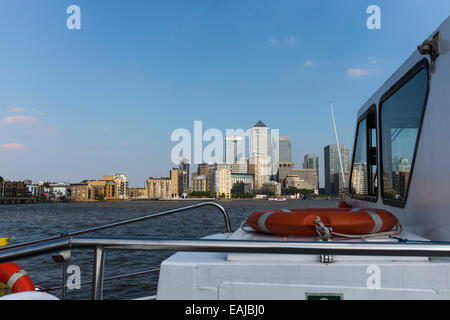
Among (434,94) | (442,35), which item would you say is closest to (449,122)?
(434,94)

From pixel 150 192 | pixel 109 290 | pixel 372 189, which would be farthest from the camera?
pixel 150 192

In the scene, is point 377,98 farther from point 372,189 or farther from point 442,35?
point 442,35

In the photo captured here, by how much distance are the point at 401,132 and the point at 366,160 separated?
4.47ft

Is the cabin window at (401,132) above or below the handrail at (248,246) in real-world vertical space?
above

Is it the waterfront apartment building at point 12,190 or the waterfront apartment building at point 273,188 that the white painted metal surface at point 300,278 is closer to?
the waterfront apartment building at point 273,188

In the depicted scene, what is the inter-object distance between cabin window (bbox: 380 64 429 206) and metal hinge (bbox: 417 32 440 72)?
0.42ft

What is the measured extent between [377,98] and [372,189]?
1188 mm

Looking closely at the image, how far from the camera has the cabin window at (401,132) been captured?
3.17 meters

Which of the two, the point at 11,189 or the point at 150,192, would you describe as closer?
the point at 11,189

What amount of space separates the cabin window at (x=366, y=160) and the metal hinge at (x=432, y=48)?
164 centimetres

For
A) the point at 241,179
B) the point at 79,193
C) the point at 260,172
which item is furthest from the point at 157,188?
the point at 260,172

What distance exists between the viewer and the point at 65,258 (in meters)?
1.78

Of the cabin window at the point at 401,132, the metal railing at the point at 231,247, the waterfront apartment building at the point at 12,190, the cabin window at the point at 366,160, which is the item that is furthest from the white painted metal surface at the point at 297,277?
the waterfront apartment building at the point at 12,190

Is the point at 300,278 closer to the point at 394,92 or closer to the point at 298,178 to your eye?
the point at 394,92
